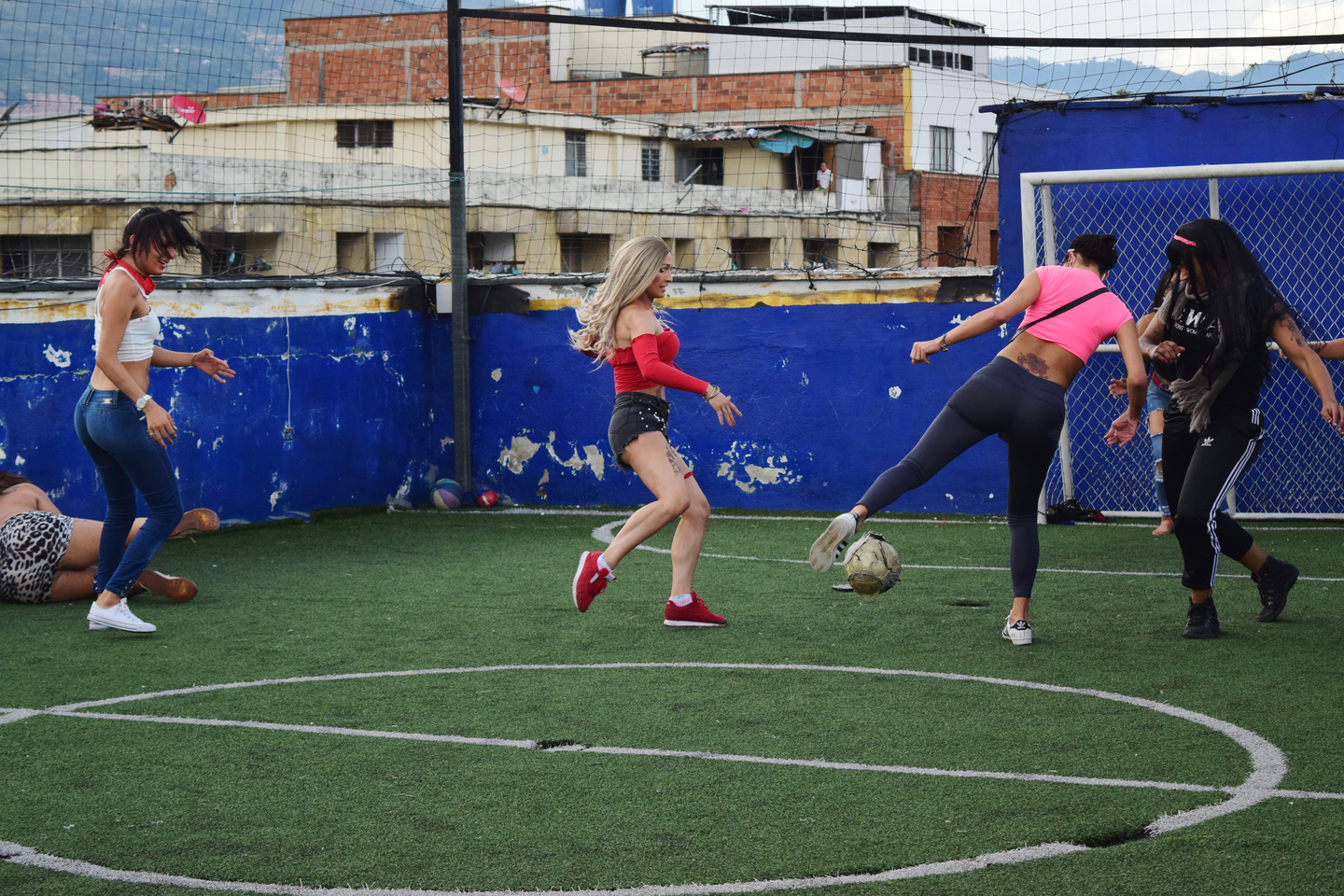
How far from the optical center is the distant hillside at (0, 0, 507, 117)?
11.2m

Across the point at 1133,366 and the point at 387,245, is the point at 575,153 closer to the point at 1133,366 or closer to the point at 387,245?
the point at 387,245

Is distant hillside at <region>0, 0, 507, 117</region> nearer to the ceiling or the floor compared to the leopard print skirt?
nearer to the ceiling

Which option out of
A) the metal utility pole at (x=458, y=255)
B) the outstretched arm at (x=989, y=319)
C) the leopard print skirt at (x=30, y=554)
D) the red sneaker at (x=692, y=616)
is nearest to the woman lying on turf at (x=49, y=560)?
the leopard print skirt at (x=30, y=554)

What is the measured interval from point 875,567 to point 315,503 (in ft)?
21.5

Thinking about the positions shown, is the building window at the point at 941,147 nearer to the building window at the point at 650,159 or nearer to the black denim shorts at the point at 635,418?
the building window at the point at 650,159

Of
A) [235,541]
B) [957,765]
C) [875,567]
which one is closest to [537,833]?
[957,765]

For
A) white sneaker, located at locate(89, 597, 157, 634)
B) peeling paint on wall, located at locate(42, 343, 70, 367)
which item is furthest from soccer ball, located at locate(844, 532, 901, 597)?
peeling paint on wall, located at locate(42, 343, 70, 367)

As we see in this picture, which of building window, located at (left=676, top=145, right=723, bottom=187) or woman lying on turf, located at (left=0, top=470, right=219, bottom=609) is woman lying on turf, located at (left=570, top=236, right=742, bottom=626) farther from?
building window, located at (left=676, top=145, right=723, bottom=187)

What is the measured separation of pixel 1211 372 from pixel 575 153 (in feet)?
115

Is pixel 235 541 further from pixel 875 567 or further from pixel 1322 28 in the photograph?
pixel 1322 28

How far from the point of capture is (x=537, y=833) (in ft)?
12.1

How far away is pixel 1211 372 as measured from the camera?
237 inches

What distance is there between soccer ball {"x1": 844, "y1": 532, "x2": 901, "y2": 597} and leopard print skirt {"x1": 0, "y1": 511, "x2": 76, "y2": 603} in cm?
430

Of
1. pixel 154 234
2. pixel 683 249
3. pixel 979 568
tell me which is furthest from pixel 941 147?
pixel 154 234
